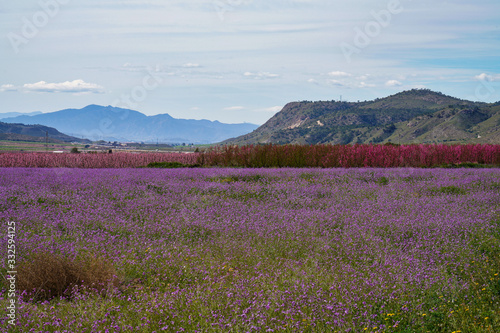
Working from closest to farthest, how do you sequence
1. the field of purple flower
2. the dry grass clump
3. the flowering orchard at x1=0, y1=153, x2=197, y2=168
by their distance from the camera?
the field of purple flower
the dry grass clump
the flowering orchard at x1=0, y1=153, x2=197, y2=168

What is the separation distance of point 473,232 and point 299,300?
483 centimetres

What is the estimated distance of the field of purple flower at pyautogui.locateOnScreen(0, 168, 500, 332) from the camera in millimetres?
4680

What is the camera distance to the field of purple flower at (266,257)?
468 centimetres

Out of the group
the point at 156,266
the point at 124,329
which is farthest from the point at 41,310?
the point at 156,266

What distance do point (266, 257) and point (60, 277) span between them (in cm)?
295

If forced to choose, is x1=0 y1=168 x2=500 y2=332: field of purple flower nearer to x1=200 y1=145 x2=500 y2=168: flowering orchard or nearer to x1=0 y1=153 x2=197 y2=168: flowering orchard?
x1=200 y1=145 x2=500 y2=168: flowering orchard

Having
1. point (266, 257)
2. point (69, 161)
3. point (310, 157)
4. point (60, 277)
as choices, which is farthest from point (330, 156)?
point (60, 277)

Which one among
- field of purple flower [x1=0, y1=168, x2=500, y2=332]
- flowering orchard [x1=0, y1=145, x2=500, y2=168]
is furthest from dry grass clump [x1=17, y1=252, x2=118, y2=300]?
flowering orchard [x1=0, y1=145, x2=500, y2=168]

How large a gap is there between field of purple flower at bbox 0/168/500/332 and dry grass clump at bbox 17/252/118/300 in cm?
20

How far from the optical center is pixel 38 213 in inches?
361

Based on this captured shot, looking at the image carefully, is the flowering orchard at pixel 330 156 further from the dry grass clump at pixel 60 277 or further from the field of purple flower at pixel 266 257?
the dry grass clump at pixel 60 277

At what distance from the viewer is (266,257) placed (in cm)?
662

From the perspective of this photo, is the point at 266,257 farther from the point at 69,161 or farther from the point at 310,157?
the point at 69,161

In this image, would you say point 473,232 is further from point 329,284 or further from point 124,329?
point 124,329
